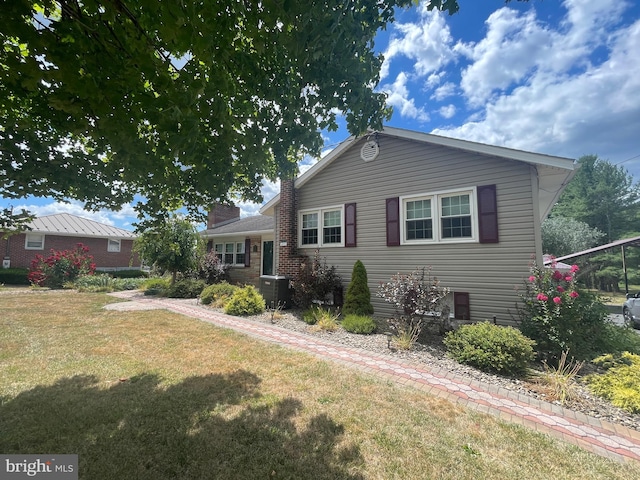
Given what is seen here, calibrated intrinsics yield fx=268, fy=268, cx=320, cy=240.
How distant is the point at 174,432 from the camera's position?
9.27 feet

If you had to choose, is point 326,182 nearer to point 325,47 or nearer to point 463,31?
point 463,31

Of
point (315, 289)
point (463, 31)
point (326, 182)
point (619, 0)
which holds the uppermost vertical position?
point (619, 0)

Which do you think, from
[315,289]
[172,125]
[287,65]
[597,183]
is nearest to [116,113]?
[172,125]

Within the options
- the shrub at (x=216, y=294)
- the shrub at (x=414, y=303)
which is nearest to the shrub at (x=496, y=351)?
the shrub at (x=414, y=303)

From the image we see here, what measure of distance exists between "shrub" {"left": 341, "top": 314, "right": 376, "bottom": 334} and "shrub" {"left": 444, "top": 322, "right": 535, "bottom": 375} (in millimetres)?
2036

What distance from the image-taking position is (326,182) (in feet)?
33.4

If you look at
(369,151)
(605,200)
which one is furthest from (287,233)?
(605,200)

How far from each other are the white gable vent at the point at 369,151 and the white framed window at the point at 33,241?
78.8ft

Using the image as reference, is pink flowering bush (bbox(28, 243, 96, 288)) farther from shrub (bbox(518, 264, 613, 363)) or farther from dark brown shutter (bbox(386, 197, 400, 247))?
shrub (bbox(518, 264, 613, 363))

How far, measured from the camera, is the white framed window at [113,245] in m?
22.6

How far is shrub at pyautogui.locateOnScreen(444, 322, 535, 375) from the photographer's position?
461 cm

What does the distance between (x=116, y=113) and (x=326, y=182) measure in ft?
26.5

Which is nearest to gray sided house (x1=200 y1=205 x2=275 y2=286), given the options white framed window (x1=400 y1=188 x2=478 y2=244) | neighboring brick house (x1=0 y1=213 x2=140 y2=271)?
white framed window (x1=400 y1=188 x2=478 y2=244)

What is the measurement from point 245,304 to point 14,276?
58.8 feet
